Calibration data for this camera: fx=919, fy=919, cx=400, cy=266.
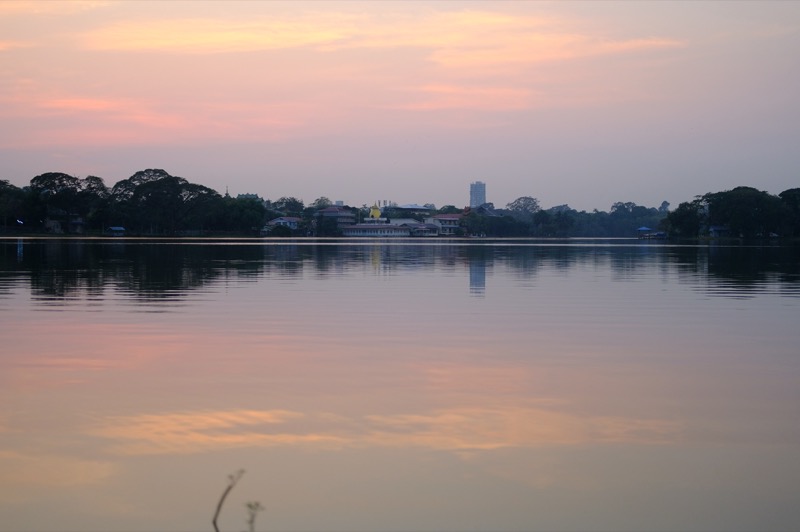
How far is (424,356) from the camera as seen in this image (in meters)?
11.5

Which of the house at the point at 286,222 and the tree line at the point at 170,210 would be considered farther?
the house at the point at 286,222

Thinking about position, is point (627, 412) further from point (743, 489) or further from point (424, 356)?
point (424, 356)

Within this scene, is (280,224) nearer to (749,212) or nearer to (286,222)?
(286,222)

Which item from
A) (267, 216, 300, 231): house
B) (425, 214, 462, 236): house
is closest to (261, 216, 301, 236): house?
(267, 216, 300, 231): house

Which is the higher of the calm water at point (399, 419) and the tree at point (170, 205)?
the tree at point (170, 205)

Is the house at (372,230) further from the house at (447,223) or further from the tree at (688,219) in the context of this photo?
the tree at (688,219)

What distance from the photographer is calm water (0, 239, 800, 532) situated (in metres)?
5.80

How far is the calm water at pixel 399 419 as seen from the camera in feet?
19.0

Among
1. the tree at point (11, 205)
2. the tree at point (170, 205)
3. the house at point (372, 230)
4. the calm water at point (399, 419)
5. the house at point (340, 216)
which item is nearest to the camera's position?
the calm water at point (399, 419)

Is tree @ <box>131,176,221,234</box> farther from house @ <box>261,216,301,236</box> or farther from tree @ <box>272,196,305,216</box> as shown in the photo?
tree @ <box>272,196,305,216</box>

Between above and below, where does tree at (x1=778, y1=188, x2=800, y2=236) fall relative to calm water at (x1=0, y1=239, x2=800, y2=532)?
above

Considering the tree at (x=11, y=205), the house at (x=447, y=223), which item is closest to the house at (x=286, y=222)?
the house at (x=447, y=223)

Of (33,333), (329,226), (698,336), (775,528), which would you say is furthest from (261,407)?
(329,226)

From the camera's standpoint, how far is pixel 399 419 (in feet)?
26.2
